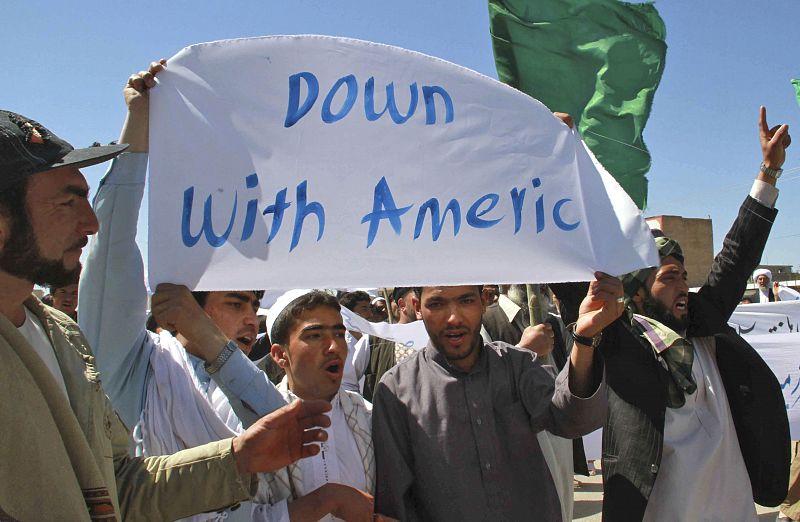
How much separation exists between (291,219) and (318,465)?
761 mm

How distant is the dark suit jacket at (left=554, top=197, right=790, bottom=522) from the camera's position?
8.90ft

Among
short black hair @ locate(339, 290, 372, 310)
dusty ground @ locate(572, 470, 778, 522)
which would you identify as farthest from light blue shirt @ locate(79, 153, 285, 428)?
dusty ground @ locate(572, 470, 778, 522)

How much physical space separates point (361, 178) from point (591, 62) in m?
1.49

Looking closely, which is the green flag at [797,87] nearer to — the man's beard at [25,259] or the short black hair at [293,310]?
the short black hair at [293,310]

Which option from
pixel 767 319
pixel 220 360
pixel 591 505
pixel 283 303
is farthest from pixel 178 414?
pixel 767 319

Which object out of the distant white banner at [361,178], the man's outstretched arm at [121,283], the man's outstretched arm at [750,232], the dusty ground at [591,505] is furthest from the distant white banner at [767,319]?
the man's outstretched arm at [121,283]

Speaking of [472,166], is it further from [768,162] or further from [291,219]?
[768,162]

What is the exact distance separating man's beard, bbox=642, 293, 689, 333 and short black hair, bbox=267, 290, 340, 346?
1.54 m

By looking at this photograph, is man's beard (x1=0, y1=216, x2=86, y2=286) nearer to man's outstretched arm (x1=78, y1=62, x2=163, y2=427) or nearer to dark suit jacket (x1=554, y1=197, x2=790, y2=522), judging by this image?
man's outstretched arm (x1=78, y1=62, x2=163, y2=427)

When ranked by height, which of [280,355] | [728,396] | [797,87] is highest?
[797,87]

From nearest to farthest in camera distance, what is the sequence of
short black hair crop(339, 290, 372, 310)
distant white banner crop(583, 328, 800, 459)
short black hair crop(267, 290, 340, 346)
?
short black hair crop(267, 290, 340, 346)
distant white banner crop(583, 328, 800, 459)
short black hair crop(339, 290, 372, 310)

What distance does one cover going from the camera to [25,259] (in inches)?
54.2

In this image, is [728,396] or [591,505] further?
[591,505]

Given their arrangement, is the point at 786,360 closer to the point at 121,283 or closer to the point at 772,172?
the point at 772,172
